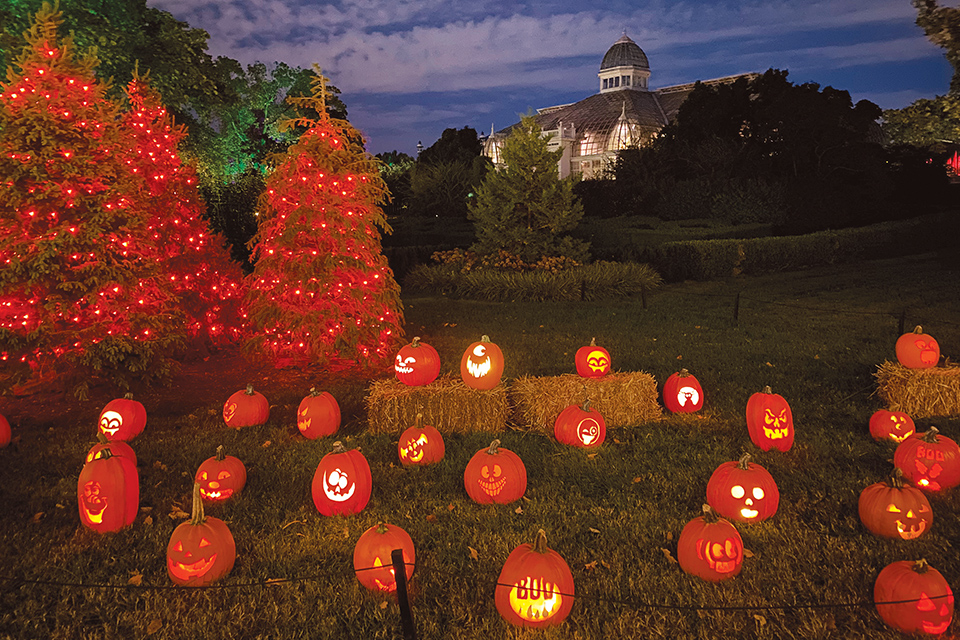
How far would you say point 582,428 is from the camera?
19.9 ft

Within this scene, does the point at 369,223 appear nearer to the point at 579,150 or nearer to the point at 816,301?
the point at 816,301

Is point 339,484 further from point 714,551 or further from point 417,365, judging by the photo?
point 714,551

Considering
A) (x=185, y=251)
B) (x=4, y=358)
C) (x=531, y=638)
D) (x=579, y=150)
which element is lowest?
(x=531, y=638)

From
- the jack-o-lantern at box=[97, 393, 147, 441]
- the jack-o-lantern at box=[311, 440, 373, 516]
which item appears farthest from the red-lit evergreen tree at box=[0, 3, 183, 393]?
the jack-o-lantern at box=[311, 440, 373, 516]

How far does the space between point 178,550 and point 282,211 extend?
20.7ft

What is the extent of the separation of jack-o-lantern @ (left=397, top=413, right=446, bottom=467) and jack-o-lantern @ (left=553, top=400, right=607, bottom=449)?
4.24ft

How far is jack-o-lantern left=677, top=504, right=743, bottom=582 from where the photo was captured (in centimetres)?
384

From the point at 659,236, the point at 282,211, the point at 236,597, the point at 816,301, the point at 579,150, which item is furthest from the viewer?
the point at 579,150

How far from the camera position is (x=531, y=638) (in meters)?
3.42

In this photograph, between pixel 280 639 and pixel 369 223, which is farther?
pixel 369 223

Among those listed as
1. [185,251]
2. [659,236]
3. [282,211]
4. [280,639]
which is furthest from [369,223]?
[659,236]

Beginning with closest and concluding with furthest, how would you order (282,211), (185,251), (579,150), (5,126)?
(5,126)
(282,211)
(185,251)
(579,150)

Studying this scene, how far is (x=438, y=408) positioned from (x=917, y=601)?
4.37 m

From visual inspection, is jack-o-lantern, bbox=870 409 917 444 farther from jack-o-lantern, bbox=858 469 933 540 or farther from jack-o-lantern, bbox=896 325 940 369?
jack-o-lantern, bbox=858 469 933 540
